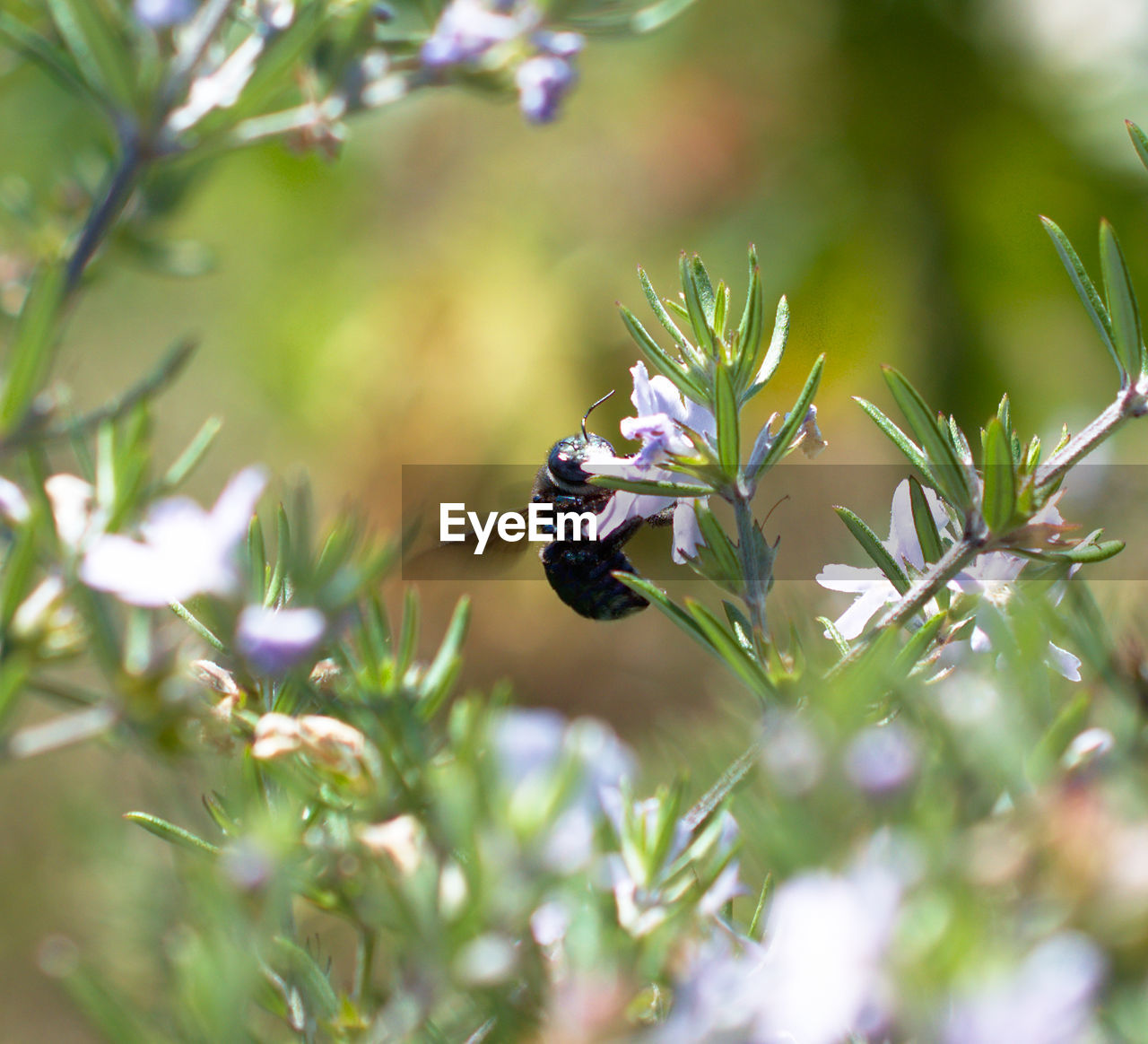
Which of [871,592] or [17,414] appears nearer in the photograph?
[17,414]

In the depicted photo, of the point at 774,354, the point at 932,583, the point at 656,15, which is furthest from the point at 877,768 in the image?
the point at 656,15

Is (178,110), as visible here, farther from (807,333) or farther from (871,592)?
(807,333)

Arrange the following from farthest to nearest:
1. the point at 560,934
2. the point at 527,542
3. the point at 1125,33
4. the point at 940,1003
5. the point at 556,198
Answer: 1. the point at 556,198
2. the point at 1125,33
3. the point at 527,542
4. the point at 560,934
5. the point at 940,1003

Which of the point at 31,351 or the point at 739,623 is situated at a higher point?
the point at 31,351

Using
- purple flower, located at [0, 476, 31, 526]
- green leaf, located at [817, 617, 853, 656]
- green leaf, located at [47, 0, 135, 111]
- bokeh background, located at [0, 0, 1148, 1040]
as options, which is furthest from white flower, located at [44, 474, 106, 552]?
bokeh background, located at [0, 0, 1148, 1040]

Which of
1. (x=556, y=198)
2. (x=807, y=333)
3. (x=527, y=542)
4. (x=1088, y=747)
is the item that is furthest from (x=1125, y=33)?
(x=1088, y=747)

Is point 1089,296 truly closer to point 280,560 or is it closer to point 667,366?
point 667,366

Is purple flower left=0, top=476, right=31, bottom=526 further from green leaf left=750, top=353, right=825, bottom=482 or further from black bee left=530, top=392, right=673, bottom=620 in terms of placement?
black bee left=530, top=392, right=673, bottom=620

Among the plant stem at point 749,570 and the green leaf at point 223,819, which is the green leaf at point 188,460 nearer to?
the green leaf at point 223,819
